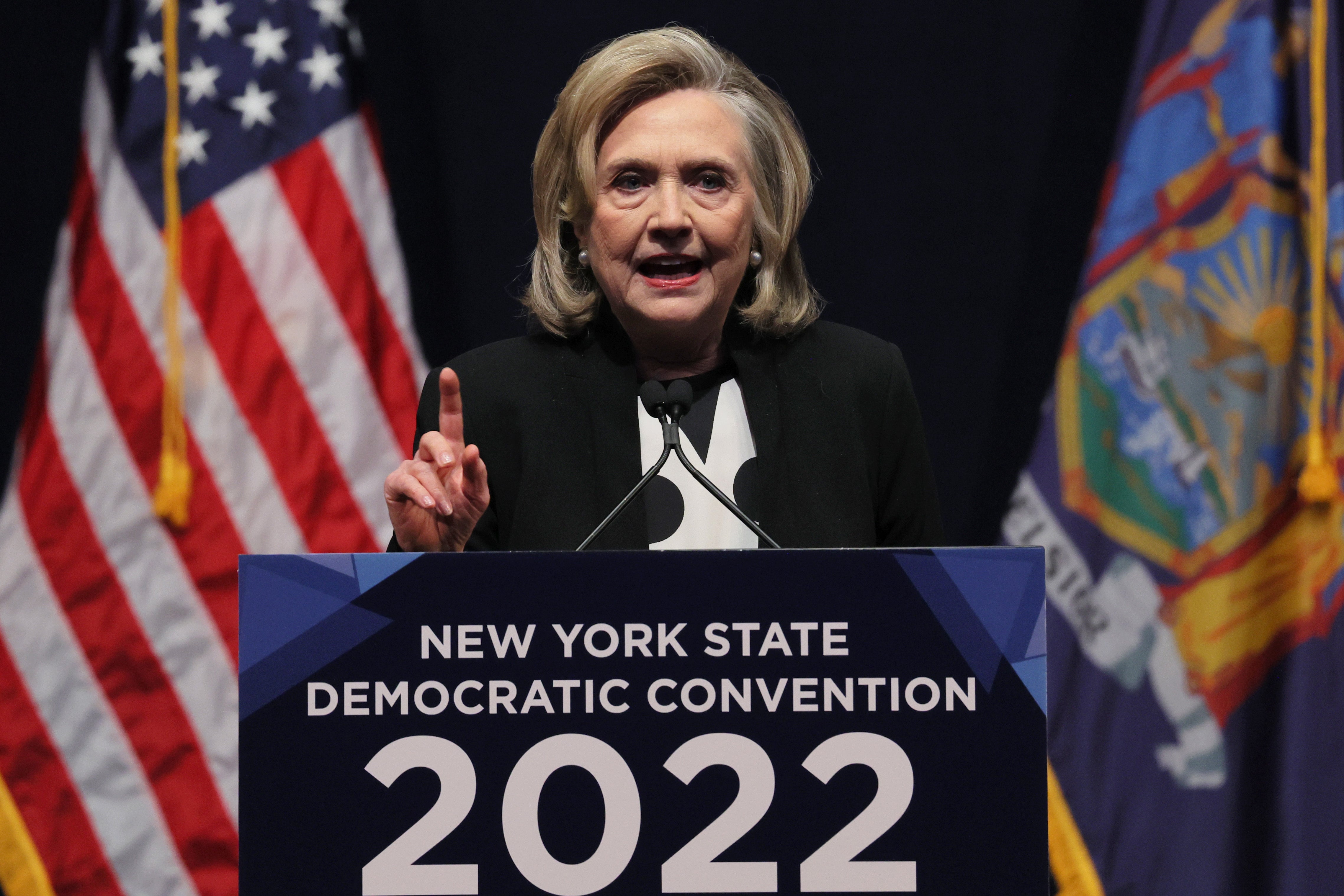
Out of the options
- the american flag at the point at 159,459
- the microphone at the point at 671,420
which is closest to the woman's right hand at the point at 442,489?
the microphone at the point at 671,420

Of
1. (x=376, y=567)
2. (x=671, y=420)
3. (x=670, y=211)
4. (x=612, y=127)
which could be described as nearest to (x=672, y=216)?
(x=670, y=211)

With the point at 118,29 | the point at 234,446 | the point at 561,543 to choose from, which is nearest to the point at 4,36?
the point at 118,29

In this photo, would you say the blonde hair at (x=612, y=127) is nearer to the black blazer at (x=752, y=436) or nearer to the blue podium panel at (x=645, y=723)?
the black blazer at (x=752, y=436)

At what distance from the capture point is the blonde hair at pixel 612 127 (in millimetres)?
1413

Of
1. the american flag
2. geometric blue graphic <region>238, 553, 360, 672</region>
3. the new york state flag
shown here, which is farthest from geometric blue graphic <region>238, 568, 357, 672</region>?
the new york state flag

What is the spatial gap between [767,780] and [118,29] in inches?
86.2

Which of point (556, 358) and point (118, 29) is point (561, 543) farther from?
point (118, 29)

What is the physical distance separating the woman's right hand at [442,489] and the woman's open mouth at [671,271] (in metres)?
0.30

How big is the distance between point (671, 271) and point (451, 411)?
0.37 metres

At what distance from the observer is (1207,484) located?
2.40 m

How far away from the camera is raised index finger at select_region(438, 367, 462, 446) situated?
108 cm

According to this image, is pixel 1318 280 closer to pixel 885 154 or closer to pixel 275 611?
pixel 885 154

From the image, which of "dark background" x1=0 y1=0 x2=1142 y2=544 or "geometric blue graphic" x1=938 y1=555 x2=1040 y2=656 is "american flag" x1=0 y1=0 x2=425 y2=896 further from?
"geometric blue graphic" x1=938 y1=555 x2=1040 y2=656

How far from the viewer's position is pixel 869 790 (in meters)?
0.93
